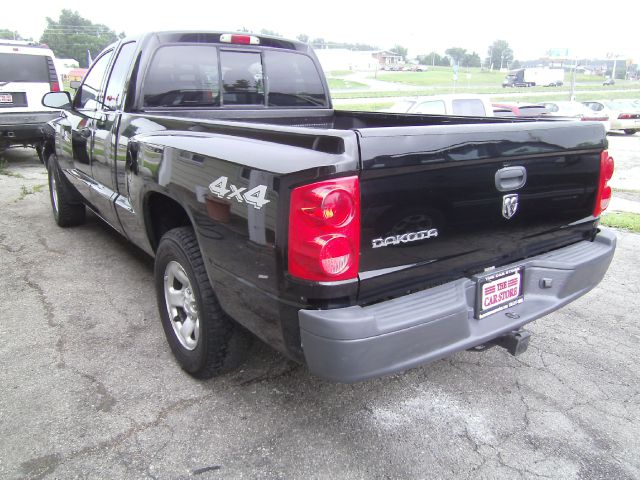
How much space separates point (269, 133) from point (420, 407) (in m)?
1.61

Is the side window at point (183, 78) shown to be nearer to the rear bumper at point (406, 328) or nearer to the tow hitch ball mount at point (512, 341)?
the rear bumper at point (406, 328)

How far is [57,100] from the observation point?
16.3 ft

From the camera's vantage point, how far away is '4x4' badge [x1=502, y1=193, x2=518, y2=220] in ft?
7.80

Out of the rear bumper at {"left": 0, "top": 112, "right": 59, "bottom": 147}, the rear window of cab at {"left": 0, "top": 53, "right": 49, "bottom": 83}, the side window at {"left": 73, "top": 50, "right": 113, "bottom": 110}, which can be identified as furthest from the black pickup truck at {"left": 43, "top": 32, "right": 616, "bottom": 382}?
the rear window of cab at {"left": 0, "top": 53, "right": 49, "bottom": 83}

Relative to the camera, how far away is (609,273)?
188 inches

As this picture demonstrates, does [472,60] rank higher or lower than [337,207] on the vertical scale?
higher

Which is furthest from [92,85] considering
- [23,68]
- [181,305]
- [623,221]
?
[23,68]

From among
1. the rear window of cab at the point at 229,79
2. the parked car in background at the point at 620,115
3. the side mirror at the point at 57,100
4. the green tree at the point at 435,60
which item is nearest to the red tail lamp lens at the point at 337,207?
the rear window of cab at the point at 229,79

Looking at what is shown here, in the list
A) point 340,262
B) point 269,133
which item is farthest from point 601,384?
point 269,133

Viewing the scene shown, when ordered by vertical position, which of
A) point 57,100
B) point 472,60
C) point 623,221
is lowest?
point 623,221

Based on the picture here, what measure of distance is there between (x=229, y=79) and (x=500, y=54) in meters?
125

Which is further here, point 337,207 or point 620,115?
point 620,115

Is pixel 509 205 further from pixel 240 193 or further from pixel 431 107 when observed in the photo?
pixel 431 107

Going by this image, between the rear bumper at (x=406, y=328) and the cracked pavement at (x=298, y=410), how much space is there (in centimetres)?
55
